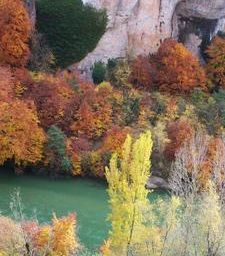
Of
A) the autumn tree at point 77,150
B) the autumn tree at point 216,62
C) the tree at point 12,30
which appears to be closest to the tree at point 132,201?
the autumn tree at point 77,150

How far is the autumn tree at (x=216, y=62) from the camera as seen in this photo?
43.7m

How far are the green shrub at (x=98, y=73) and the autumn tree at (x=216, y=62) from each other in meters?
6.98

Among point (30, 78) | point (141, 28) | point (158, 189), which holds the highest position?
point (141, 28)

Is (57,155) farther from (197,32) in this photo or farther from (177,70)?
(197,32)

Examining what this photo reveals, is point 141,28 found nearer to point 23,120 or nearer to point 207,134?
point 207,134

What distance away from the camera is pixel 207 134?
119 feet

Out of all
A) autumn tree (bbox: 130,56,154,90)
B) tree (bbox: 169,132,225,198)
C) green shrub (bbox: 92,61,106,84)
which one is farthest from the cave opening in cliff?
tree (bbox: 169,132,225,198)

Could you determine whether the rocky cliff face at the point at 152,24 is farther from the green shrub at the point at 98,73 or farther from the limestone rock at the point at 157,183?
the limestone rock at the point at 157,183

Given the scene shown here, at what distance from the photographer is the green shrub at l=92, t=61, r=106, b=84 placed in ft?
134

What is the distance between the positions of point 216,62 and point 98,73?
25.7 ft

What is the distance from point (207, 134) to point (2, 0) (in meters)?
12.3

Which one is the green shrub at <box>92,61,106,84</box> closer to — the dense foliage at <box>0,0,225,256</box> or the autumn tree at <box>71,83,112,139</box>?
Answer: the dense foliage at <box>0,0,225,256</box>

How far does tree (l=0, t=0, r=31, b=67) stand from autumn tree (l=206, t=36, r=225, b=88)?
492 inches

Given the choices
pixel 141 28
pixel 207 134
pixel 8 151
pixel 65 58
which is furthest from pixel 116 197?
pixel 141 28
